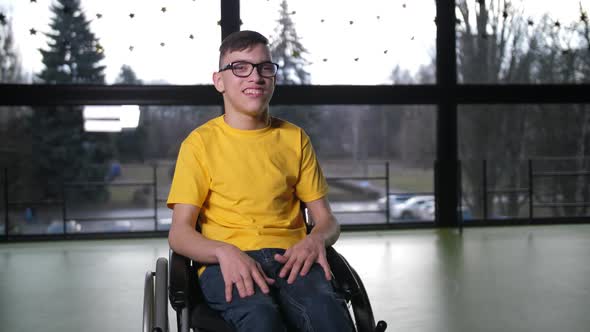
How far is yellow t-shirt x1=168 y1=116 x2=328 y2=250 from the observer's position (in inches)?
63.4

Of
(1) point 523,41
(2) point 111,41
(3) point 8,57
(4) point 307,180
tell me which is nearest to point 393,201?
(1) point 523,41

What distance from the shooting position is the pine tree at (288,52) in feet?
17.8

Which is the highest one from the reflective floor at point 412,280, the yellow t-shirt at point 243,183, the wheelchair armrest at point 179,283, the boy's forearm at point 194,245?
the yellow t-shirt at point 243,183

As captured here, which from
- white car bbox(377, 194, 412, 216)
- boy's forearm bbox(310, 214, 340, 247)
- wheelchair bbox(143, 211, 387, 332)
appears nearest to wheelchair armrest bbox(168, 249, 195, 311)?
wheelchair bbox(143, 211, 387, 332)

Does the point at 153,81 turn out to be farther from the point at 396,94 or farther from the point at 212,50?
the point at 396,94

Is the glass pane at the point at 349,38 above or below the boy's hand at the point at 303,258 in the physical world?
above

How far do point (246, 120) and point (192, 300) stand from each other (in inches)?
17.5

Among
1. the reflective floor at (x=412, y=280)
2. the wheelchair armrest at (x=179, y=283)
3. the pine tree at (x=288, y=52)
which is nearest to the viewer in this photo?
the wheelchair armrest at (x=179, y=283)

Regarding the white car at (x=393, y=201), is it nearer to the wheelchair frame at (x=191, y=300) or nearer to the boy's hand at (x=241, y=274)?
the wheelchair frame at (x=191, y=300)

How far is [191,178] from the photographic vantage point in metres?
1.61

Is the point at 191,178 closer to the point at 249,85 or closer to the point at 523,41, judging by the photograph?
the point at 249,85

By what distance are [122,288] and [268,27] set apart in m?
2.62

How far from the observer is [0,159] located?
5.15 metres

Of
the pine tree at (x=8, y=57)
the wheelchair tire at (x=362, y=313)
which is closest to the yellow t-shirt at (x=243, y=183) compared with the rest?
the wheelchair tire at (x=362, y=313)
